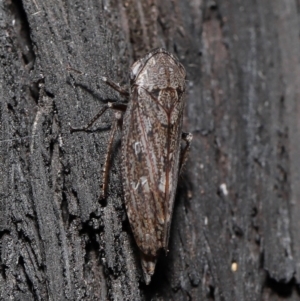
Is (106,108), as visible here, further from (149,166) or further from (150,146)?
(149,166)

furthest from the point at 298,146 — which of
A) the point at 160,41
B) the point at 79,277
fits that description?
the point at 79,277

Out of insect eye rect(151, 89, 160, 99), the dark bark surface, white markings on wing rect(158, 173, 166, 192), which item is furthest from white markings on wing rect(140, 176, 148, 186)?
insect eye rect(151, 89, 160, 99)

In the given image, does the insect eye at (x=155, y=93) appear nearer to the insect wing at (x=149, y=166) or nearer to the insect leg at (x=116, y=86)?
the insect wing at (x=149, y=166)

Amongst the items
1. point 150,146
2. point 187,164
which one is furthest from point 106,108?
point 187,164

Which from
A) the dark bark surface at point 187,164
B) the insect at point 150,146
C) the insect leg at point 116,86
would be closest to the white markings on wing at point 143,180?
the insect at point 150,146

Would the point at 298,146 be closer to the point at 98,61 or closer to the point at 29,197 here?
the point at 98,61

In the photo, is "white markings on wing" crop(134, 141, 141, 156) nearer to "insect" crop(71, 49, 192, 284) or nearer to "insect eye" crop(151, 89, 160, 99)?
"insect" crop(71, 49, 192, 284)

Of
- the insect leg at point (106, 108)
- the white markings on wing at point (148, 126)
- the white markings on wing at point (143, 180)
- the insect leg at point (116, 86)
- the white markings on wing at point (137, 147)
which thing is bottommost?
the white markings on wing at point (143, 180)
